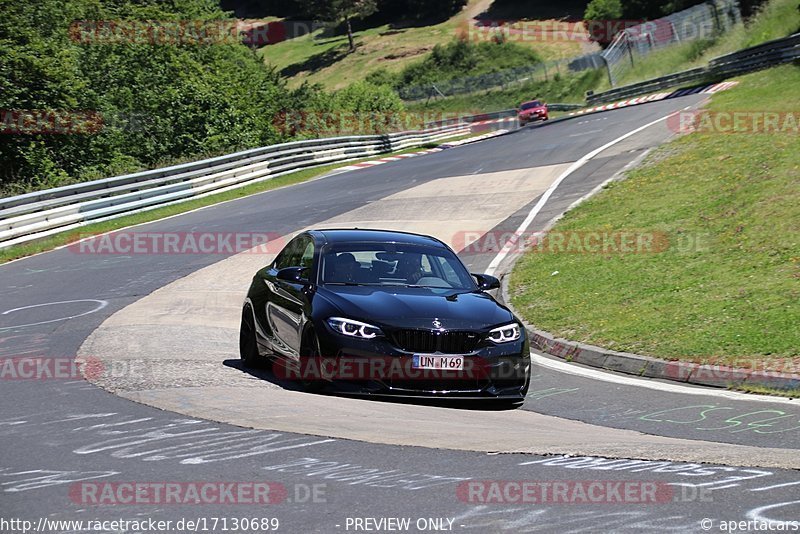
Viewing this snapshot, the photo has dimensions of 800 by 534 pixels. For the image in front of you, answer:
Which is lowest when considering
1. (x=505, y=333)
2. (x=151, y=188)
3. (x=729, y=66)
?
(x=505, y=333)

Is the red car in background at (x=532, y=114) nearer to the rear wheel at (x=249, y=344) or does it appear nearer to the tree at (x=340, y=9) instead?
the rear wheel at (x=249, y=344)

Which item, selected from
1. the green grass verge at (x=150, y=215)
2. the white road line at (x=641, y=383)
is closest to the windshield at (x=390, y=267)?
the white road line at (x=641, y=383)

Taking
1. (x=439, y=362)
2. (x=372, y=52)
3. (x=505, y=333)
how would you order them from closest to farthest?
1. (x=439, y=362)
2. (x=505, y=333)
3. (x=372, y=52)

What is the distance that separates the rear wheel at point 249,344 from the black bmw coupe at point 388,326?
1.0 inches

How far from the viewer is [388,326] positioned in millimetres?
9195

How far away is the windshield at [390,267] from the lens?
34.1 ft

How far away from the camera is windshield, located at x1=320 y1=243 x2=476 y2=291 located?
10.4 meters

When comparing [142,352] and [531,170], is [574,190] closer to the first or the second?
[531,170]

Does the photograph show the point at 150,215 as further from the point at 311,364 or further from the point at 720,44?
the point at 720,44

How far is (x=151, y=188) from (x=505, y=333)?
20884mm

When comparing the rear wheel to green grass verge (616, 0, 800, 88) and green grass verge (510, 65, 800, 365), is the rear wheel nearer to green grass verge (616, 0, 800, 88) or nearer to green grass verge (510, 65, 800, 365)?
green grass verge (510, 65, 800, 365)

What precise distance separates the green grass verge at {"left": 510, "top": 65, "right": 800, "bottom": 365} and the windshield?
2408 mm

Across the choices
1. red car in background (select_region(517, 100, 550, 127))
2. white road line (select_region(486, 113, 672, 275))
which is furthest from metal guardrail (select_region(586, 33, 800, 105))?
white road line (select_region(486, 113, 672, 275))

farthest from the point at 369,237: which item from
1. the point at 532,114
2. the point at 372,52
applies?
the point at 372,52
